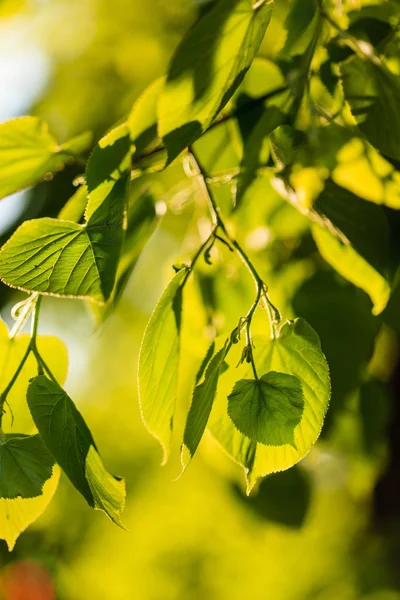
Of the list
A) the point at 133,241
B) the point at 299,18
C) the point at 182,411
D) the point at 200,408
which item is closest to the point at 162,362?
the point at 200,408

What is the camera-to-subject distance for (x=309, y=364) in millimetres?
459

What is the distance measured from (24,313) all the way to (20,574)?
196 cm

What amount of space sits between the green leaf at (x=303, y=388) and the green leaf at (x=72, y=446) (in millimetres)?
88

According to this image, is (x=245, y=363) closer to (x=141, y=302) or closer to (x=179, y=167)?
(x=179, y=167)

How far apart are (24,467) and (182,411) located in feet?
4.36

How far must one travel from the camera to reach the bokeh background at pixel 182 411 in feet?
2.93

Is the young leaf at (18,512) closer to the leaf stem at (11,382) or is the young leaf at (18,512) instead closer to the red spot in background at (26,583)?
the leaf stem at (11,382)

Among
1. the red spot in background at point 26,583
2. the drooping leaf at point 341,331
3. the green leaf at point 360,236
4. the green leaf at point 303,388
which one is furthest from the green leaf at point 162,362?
the red spot in background at point 26,583

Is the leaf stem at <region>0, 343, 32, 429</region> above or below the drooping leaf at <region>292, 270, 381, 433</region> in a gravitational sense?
above

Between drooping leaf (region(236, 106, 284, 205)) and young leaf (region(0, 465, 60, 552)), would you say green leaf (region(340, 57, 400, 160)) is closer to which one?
drooping leaf (region(236, 106, 284, 205))

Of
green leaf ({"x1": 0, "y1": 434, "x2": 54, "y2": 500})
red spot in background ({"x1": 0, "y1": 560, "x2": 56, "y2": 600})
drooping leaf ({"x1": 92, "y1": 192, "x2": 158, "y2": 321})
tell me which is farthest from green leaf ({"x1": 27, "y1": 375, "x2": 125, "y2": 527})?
red spot in background ({"x1": 0, "y1": 560, "x2": 56, "y2": 600})

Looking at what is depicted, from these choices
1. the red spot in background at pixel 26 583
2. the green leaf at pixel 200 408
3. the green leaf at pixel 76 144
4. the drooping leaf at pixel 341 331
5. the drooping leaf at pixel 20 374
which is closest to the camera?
the green leaf at pixel 200 408

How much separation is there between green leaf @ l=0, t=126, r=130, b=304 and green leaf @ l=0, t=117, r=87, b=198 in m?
0.14

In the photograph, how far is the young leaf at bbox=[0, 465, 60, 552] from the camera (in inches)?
19.4
